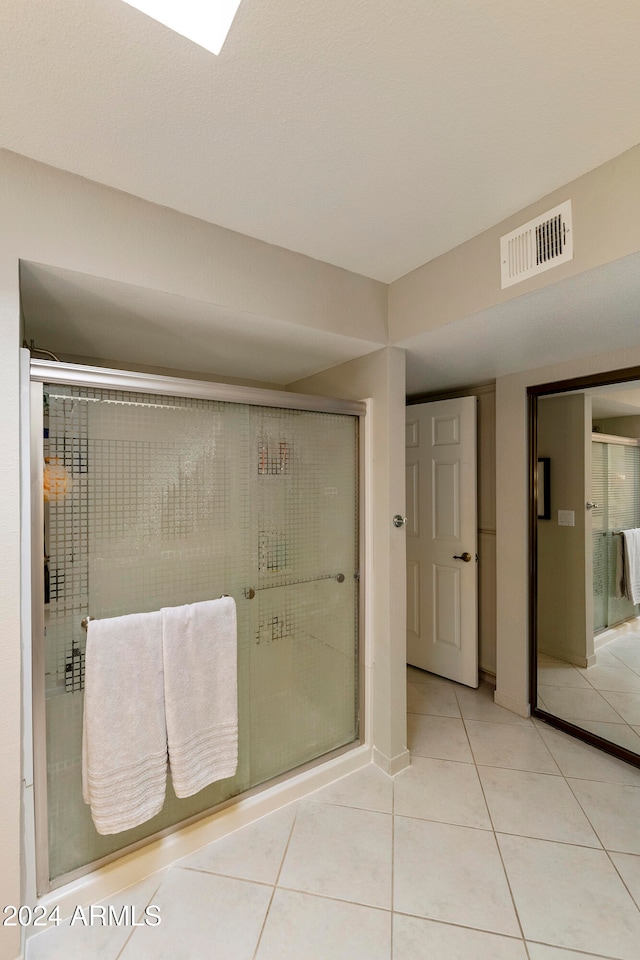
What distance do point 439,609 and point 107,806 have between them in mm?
2216

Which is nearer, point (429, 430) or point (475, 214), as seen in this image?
point (475, 214)

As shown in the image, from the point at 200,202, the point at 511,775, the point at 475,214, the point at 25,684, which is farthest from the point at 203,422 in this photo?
the point at 511,775

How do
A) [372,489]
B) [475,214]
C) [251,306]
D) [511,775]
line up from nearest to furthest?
[475,214], [251,306], [511,775], [372,489]

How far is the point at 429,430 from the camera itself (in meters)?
3.01

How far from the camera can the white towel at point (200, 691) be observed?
151 cm

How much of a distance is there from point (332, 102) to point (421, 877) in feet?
7.84

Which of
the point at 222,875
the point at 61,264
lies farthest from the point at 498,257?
the point at 222,875

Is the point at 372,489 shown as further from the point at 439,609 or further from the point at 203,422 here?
the point at 439,609

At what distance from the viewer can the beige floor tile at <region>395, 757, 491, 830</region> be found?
5.75 feet

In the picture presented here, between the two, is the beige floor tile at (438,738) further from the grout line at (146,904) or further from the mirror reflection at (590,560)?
the grout line at (146,904)

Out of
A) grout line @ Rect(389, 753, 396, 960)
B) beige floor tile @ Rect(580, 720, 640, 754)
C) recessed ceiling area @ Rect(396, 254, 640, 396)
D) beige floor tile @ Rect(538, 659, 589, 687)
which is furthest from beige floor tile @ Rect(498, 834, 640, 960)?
recessed ceiling area @ Rect(396, 254, 640, 396)

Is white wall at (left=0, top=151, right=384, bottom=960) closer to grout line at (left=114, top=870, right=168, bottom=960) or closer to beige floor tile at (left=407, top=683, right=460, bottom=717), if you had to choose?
grout line at (left=114, top=870, right=168, bottom=960)

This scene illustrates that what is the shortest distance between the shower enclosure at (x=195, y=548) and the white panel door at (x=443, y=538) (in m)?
1.01

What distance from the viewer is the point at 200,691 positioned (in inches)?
61.9
